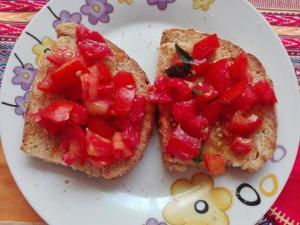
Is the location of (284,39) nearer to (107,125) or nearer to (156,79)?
(156,79)

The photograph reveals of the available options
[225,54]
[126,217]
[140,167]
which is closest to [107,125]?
[140,167]

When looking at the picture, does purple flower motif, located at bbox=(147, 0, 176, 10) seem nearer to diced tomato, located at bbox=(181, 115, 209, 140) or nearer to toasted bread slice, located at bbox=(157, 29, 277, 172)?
toasted bread slice, located at bbox=(157, 29, 277, 172)

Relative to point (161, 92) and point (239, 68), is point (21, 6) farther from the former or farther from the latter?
point (239, 68)

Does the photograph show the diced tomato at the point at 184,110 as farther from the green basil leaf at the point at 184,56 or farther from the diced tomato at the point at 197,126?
the green basil leaf at the point at 184,56

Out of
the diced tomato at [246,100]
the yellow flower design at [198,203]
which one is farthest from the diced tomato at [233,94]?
the yellow flower design at [198,203]

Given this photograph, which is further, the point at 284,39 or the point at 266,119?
the point at 284,39

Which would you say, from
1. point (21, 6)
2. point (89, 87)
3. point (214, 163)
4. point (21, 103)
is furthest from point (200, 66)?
point (21, 6)

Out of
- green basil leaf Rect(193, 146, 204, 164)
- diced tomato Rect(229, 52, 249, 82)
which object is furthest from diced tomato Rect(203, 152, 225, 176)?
diced tomato Rect(229, 52, 249, 82)
